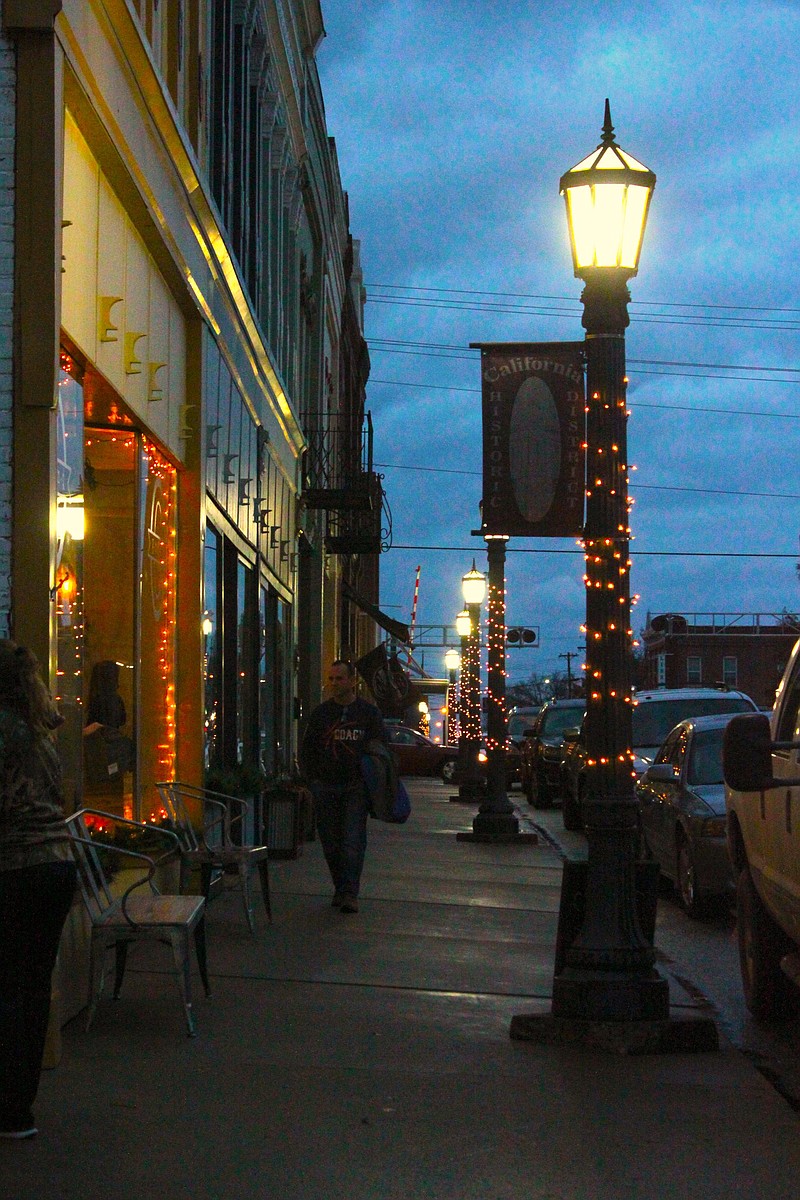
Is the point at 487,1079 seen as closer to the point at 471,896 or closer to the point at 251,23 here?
the point at 471,896

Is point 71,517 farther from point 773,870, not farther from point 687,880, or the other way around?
point 687,880

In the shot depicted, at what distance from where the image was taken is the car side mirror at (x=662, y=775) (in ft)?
41.8

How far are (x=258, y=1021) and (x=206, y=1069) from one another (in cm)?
107

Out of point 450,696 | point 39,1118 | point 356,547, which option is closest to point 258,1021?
point 39,1118

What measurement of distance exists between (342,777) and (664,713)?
8487mm

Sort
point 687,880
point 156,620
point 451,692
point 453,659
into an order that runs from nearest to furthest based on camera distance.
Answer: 1. point 156,620
2. point 687,880
3. point 451,692
4. point 453,659

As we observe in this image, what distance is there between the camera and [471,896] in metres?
13.5

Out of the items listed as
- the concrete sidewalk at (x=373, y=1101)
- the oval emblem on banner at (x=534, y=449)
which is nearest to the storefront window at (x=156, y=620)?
the concrete sidewalk at (x=373, y=1101)

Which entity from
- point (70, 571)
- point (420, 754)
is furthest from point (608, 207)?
point (420, 754)

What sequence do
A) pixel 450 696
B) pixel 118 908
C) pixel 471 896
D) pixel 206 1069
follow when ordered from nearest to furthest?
pixel 206 1069 → pixel 118 908 → pixel 471 896 → pixel 450 696

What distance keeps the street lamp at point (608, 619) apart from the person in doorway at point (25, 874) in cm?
290

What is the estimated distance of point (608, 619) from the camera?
7914mm

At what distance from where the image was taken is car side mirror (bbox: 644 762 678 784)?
501 inches

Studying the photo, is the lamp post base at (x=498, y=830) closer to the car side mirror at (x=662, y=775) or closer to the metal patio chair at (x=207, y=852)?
the car side mirror at (x=662, y=775)
